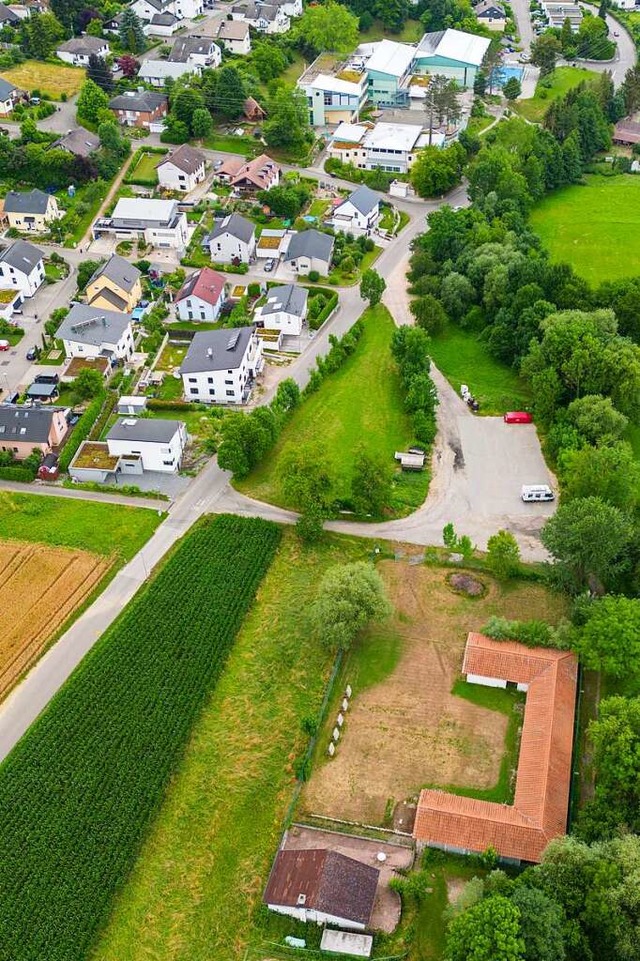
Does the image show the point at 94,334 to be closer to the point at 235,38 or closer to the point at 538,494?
the point at 538,494

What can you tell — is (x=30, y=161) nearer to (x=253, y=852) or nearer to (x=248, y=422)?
(x=248, y=422)

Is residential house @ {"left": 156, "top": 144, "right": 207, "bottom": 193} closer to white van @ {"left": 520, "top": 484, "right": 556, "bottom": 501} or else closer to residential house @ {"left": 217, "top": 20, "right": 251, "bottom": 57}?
residential house @ {"left": 217, "top": 20, "right": 251, "bottom": 57}

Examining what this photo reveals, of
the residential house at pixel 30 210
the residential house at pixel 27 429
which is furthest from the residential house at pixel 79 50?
the residential house at pixel 27 429

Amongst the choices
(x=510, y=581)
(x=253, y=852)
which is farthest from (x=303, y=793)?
(x=510, y=581)

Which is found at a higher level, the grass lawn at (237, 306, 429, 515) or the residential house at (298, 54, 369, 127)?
the residential house at (298, 54, 369, 127)

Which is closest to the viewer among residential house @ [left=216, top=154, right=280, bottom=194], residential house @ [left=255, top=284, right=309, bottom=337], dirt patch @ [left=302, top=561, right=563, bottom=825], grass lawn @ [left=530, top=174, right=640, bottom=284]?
dirt patch @ [left=302, top=561, right=563, bottom=825]

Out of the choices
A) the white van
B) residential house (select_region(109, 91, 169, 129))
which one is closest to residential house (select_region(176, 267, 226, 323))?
the white van
